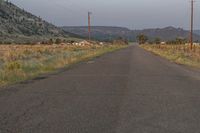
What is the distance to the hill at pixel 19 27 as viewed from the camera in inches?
5844

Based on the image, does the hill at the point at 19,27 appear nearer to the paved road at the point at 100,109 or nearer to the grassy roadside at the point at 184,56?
the grassy roadside at the point at 184,56

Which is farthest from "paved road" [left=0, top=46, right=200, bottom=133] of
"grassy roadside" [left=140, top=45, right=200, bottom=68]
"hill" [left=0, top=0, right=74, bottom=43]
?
"hill" [left=0, top=0, right=74, bottom=43]

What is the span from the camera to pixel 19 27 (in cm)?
16475

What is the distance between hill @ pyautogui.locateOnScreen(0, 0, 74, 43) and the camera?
14843cm

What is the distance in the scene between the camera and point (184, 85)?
17750 mm

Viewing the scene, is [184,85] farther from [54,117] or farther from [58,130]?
[58,130]

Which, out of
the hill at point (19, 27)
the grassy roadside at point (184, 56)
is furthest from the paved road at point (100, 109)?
the hill at point (19, 27)

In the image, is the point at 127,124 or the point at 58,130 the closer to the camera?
the point at 58,130

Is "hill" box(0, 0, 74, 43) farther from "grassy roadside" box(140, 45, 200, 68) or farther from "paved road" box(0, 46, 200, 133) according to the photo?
"paved road" box(0, 46, 200, 133)

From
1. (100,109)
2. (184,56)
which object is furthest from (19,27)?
(100,109)

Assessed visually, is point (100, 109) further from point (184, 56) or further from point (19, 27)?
point (19, 27)

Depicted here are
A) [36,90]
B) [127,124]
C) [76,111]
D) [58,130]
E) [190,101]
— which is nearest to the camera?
[58,130]

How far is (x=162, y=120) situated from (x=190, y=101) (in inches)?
134

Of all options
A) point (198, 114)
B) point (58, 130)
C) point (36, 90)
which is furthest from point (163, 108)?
point (36, 90)
